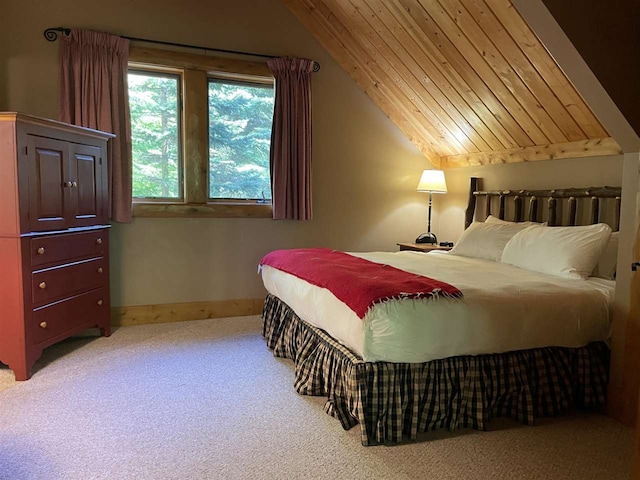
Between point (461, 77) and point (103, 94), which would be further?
point (103, 94)

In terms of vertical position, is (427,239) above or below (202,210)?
below

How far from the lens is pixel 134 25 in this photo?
3.99m

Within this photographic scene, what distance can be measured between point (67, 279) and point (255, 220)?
5.71 feet

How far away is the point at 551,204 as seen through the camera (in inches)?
144

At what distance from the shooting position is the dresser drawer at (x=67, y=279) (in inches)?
119

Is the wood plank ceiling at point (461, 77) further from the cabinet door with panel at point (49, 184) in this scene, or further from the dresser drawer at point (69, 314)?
the dresser drawer at point (69, 314)

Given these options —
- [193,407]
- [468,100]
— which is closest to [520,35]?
[468,100]

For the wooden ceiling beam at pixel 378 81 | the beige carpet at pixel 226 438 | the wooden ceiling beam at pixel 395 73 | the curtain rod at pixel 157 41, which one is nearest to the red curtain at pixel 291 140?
the curtain rod at pixel 157 41

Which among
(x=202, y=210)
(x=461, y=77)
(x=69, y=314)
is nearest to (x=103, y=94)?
(x=202, y=210)

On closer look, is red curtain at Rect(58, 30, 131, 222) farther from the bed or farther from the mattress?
the mattress

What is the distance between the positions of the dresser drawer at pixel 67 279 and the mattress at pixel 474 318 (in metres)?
1.67

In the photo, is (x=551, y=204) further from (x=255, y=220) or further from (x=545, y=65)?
(x=255, y=220)

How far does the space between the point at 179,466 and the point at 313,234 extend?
2988 mm

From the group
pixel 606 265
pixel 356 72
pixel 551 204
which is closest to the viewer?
pixel 606 265
